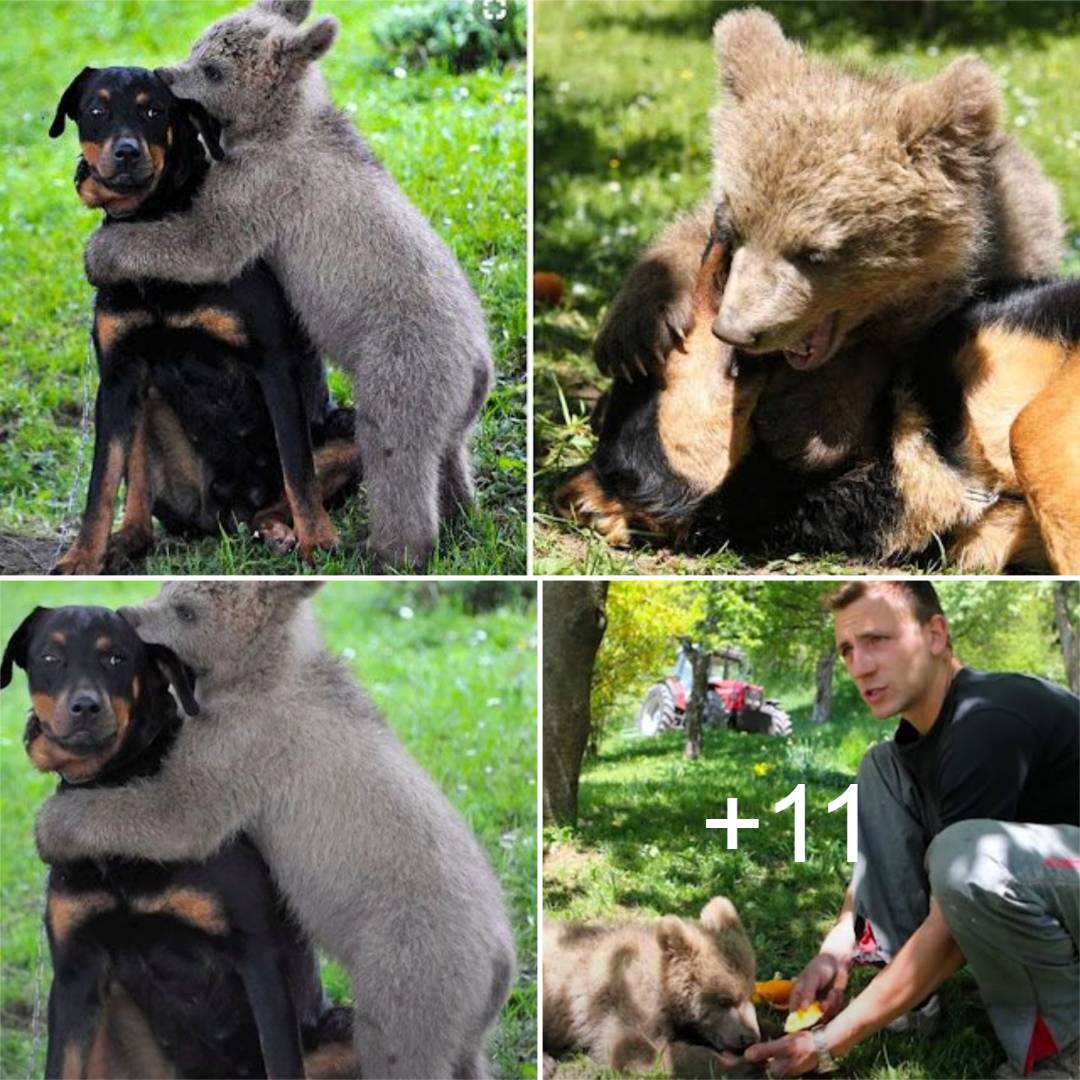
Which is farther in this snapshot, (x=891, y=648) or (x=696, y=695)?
(x=696, y=695)

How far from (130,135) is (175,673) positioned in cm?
154

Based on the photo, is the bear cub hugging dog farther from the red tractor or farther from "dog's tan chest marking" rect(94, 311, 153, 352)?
the red tractor

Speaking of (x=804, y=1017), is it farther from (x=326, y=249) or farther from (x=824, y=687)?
(x=326, y=249)

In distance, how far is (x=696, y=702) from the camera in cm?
600

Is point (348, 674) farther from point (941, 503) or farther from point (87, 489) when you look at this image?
point (941, 503)

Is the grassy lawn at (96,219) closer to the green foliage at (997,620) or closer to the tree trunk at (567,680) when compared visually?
the tree trunk at (567,680)

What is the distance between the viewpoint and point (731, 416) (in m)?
5.77

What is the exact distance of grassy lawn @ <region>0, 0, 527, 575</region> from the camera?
5.79 metres

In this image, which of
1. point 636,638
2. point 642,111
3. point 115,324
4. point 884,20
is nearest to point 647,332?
point 636,638

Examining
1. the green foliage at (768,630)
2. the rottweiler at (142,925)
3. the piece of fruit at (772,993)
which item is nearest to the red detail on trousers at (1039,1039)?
the piece of fruit at (772,993)

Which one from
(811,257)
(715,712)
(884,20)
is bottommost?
(715,712)

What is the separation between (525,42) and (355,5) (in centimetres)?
61

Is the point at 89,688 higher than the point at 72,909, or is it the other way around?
the point at 89,688

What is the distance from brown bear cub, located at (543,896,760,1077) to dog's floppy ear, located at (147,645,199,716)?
1.43 metres
